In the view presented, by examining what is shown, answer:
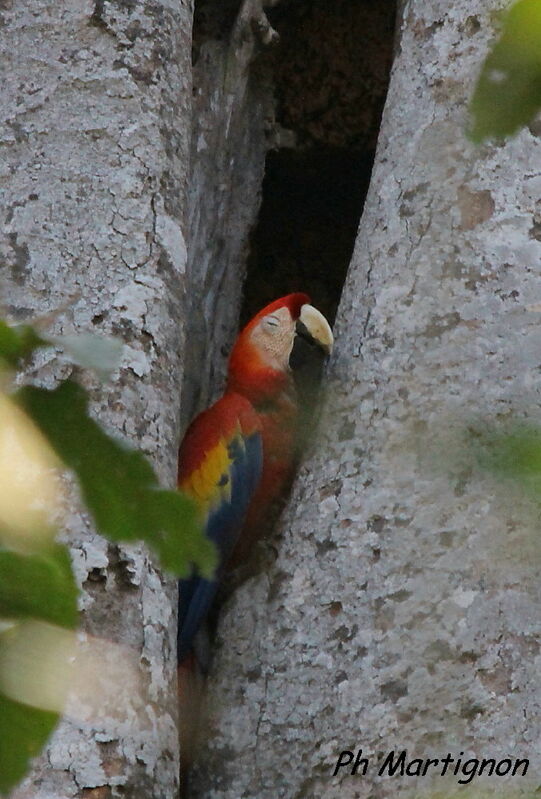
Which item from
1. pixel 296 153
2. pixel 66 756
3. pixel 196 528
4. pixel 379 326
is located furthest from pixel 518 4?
pixel 296 153

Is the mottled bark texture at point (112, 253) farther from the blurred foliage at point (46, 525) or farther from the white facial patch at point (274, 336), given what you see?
the blurred foliage at point (46, 525)

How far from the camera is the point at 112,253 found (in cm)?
173

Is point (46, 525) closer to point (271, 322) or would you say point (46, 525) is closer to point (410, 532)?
point (410, 532)

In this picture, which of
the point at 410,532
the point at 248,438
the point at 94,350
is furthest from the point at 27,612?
the point at 248,438

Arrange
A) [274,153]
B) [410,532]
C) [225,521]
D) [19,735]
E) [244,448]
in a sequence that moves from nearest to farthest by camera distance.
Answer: [19,735] → [410,532] → [225,521] → [244,448] → [274,153]

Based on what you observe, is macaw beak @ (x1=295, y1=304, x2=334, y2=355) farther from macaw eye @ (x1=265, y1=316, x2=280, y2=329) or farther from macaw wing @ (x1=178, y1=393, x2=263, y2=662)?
macaw wing @ (x1=178, y1=393, x2=263, y2=662)

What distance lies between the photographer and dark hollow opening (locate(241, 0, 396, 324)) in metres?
2.69

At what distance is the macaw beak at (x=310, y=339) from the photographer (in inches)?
85.0

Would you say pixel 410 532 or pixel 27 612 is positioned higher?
pixel 27 612

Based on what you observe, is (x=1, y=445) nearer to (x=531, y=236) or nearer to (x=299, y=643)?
(x=299, y=643)

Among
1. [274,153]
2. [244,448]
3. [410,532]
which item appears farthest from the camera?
[274,153]

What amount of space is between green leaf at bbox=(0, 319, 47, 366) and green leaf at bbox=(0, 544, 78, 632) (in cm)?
8

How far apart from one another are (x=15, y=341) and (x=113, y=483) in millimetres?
78

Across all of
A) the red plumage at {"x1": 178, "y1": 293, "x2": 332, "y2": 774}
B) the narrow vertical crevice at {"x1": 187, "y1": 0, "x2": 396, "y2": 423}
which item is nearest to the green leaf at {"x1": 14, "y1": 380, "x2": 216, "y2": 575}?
the red plumage at {"x1": 178, "y1": 293, "x2": 332, "y2": 774}
